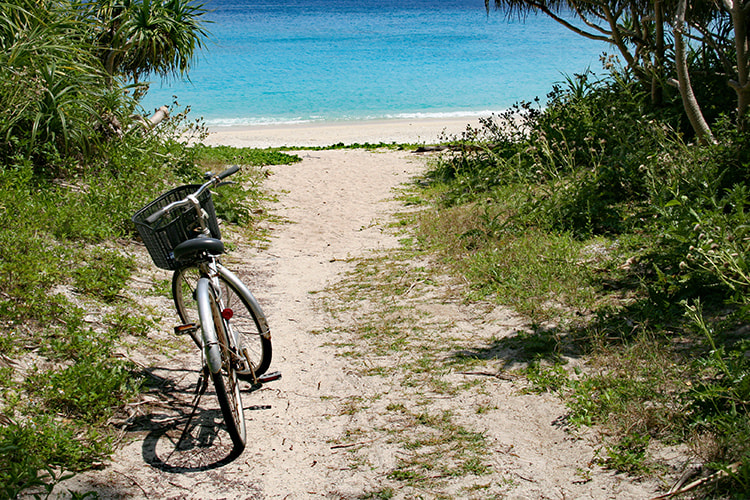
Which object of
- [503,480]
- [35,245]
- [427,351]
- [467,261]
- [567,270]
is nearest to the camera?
[503,480]

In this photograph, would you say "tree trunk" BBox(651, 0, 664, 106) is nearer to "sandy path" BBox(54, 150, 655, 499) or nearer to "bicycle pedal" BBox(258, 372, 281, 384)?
"sandy path" BBox(54, 150, 655, 499)

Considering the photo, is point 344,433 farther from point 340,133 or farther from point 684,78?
point 340,133

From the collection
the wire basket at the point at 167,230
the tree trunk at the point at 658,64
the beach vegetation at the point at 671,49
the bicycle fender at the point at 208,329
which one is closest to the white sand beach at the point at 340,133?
the beach vegetation at the point at 671,49

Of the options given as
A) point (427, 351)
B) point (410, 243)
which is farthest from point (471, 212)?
point (427, 351)

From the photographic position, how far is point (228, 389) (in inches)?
139

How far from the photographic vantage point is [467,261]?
612 cm

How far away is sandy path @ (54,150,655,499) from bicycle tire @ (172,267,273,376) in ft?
0.66

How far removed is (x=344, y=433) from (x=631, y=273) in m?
2.86

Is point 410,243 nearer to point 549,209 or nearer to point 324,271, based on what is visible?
point 324,271

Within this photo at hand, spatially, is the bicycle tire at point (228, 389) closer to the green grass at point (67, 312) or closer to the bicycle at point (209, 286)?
the bicycle at point (209, 286)

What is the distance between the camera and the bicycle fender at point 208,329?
10.5 ft

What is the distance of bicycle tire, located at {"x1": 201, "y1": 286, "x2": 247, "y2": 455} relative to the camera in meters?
3.21

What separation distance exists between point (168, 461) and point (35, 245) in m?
2.53

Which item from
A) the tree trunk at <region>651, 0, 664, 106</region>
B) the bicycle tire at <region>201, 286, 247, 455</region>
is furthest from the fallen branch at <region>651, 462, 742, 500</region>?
the tree trunk at <region>651, 0, 664, 106</region>
